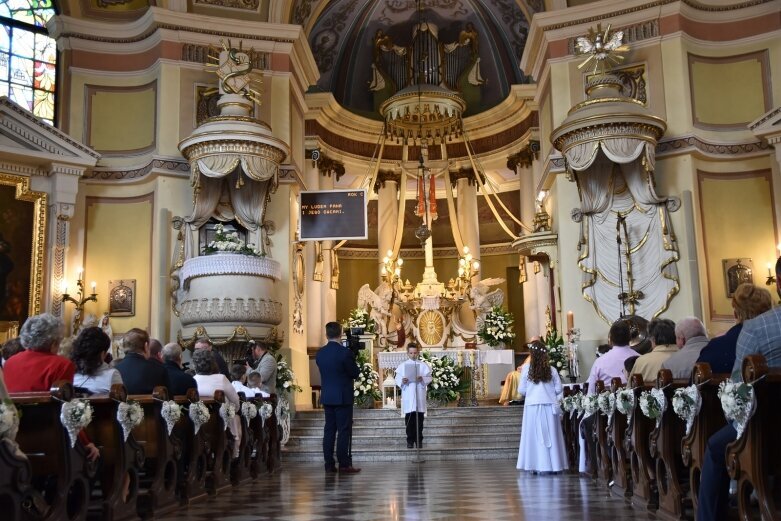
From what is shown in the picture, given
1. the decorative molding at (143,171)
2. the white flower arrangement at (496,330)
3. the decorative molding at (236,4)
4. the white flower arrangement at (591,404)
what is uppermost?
the decorative molding at (236,4)

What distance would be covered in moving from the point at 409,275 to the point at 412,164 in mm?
4004

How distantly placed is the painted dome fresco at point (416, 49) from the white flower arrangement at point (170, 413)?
14.2 metres

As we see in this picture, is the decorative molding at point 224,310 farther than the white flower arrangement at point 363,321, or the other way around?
the white flower arrangement at point 363,321

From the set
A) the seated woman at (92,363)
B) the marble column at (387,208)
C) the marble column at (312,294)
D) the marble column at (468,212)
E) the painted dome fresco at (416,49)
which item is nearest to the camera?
the seated woman at (92,363)

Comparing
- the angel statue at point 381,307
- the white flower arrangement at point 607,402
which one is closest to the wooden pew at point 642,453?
the white flower arrangement at point 607,402

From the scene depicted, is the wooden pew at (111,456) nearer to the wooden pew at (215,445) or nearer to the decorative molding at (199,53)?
the wooden pew at (215,445)

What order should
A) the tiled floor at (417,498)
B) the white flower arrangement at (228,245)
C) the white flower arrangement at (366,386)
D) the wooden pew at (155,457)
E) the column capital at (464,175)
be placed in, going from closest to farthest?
the tiled floor at (417,498)
the wooden pew at (155,457)
the white flower arrangement at (228,245)
the white flower arrangement at (366,386)
the column capital at (464,175)

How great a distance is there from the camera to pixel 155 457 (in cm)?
574

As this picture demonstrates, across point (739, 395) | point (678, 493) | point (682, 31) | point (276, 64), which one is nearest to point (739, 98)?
point (682, 31)

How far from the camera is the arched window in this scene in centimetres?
1400

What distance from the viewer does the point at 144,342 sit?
603 centimetres

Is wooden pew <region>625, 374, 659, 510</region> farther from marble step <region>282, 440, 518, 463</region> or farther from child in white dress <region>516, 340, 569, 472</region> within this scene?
marble step <region>282, 440, 518, 463</region>

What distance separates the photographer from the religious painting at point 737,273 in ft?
42.0

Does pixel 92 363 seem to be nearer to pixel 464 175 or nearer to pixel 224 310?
pixel 224 310
